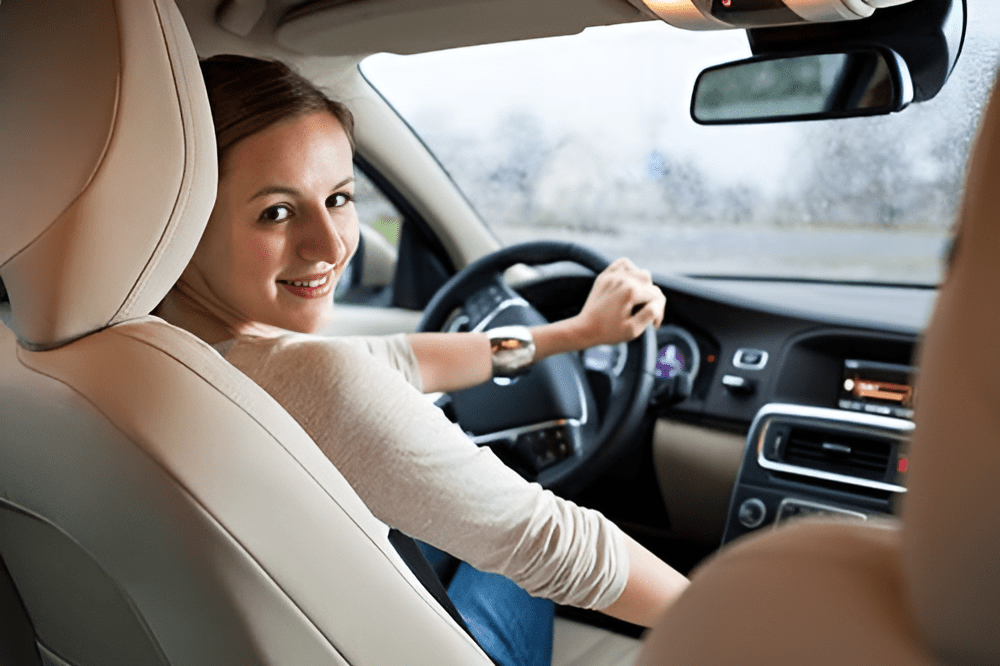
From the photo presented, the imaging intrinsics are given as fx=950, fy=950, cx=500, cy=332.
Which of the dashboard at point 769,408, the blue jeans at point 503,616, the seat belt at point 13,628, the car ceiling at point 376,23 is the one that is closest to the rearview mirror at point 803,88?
the car ceiling at point 376,23

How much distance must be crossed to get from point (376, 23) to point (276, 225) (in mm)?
682

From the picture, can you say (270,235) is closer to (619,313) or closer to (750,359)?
(619,313)

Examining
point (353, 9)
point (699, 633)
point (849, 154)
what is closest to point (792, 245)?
point (849, 154)

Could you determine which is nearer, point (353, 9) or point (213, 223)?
point (213, 223)

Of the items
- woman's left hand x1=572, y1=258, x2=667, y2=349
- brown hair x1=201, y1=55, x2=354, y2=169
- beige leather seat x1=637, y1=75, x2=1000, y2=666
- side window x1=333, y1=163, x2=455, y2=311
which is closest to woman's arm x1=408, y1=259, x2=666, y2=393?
woman's left hand x1=572, y1=258, x2=667, y2=349

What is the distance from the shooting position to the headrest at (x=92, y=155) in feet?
2.99

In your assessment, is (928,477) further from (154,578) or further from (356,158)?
(356,158)

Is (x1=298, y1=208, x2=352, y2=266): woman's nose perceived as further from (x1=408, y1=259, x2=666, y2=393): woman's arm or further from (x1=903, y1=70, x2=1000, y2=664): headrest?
(x1=903, y1=70, x2=1000, y2=664): headrest

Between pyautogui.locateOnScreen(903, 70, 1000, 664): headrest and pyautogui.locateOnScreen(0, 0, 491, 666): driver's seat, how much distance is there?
0.69 meters

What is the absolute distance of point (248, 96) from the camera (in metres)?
1.24

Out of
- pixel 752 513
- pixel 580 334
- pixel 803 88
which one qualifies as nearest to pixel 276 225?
pixel 580 334

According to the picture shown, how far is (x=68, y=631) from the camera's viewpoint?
1.20 metres

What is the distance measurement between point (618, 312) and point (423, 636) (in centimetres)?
96

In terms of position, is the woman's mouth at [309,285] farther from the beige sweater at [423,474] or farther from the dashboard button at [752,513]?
the dashboard button at [752,513]
